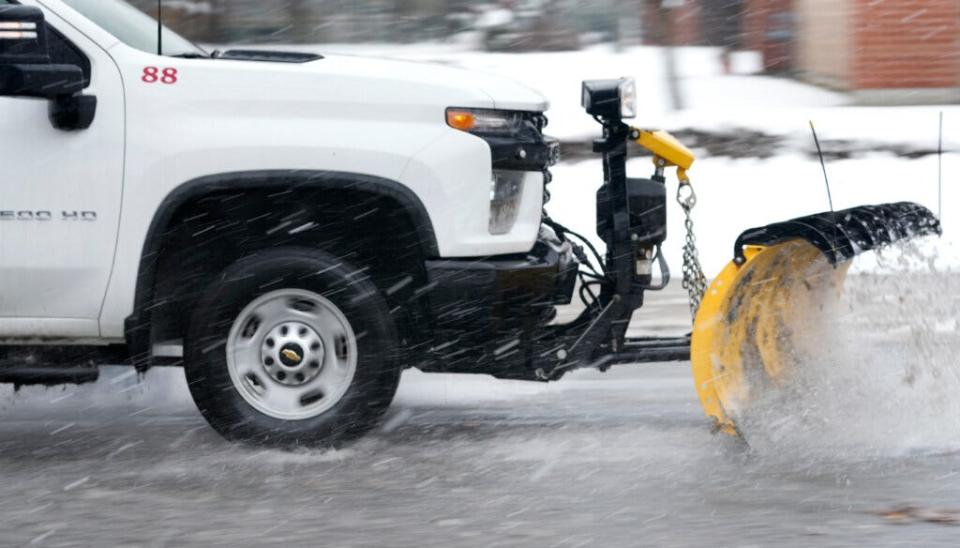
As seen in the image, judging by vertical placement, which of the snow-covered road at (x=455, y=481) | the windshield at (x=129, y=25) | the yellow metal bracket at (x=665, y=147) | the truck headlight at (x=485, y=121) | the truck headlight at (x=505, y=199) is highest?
the windshield at (x=129, y=25)

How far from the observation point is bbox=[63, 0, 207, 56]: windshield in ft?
20.5

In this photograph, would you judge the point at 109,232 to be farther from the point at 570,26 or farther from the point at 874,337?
the point at 570,26

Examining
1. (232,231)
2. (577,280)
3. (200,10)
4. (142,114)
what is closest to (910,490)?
(577,280)

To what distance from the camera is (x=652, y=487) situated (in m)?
5.76

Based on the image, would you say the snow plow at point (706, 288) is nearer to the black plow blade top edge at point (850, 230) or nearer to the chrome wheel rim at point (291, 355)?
the black plow blade top edge at point (850, 230)

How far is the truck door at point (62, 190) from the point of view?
5.94m

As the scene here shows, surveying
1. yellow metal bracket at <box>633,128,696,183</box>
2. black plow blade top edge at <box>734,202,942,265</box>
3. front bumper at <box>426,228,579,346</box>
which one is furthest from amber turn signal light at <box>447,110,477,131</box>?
black plow blade top edge at <box>734,202,942,265</box>

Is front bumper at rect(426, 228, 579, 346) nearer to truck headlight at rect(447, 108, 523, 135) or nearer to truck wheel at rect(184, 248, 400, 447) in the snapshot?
truck wheel at rect(184, 248, 400, 447)

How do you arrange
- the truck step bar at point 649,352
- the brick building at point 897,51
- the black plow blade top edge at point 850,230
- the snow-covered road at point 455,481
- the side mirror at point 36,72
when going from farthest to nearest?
the brick building at point 897,51
the truck step bar at point 649,352
the black plow blade top edge at point 850,230
the side mirror at point 36,72
the snow-covered road at point 455,481

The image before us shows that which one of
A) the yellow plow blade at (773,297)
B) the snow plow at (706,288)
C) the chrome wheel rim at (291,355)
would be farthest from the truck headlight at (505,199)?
the yellow plow blade at (773,297)

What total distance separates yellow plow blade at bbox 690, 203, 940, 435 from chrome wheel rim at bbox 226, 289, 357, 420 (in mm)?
1370

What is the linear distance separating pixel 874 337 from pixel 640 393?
5.26 feet

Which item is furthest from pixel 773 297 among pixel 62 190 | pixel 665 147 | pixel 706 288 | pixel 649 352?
pixel 62 190

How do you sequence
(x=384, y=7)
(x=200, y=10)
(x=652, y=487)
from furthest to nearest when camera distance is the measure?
(x=384, y=7) < (x=200, y=10) < (x=652, y=487)
